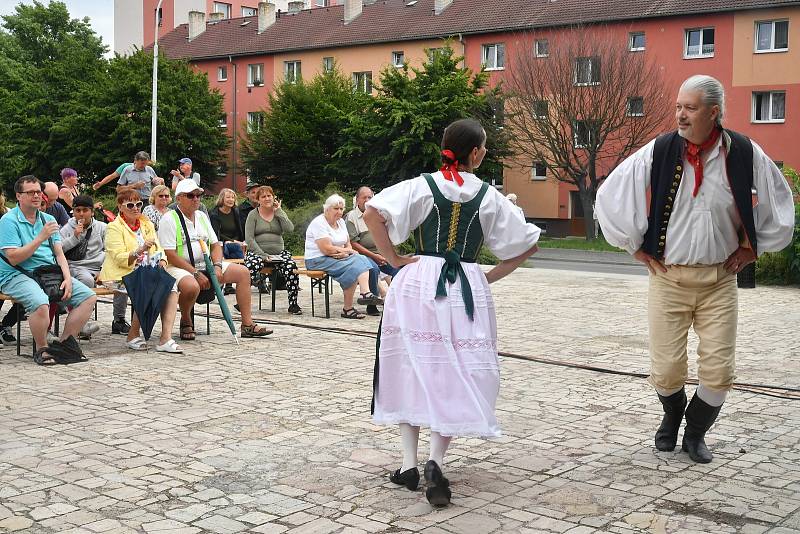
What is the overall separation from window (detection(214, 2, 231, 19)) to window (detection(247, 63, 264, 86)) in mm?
15316

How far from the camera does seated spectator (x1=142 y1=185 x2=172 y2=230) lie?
38.2 feet

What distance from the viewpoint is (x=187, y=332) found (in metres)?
11.1

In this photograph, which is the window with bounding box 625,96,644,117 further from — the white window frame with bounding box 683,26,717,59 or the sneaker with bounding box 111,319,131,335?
the sneaker with bounding box 111,319,131,335

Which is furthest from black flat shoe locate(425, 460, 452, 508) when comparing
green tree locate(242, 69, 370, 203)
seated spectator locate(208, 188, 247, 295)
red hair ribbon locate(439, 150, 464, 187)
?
green tree locate(242, 69, 370, 203)

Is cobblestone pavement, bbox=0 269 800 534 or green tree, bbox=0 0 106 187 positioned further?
green tree, bbox=0 0 106 187

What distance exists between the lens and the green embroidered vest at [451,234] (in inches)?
219

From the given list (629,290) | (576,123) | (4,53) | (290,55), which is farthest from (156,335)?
(4,53)

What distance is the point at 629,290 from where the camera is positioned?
17.8m

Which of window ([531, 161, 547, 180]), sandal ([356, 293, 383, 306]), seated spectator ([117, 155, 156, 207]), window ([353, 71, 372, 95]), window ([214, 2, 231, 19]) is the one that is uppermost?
window ([214, 2, 231, 19])

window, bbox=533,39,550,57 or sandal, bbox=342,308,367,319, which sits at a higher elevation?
window, bbox=533,39,550,57

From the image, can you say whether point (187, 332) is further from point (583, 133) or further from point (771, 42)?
point (771, 42)

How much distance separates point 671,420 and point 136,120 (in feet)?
180

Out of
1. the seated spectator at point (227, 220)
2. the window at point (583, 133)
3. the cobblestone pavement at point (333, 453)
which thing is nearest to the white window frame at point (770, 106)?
the window at point (583, 133)

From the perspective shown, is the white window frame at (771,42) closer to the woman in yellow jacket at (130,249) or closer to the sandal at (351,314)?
the sandal at (351,314)
